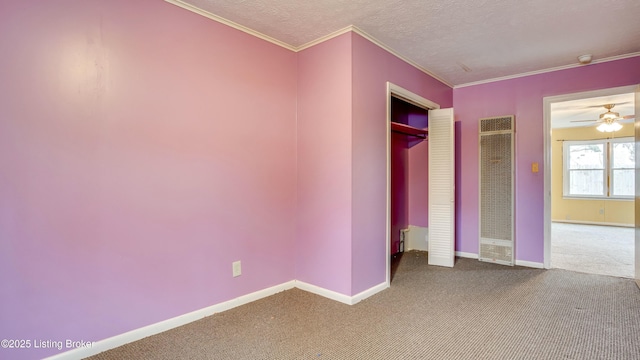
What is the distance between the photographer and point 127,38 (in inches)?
85.2

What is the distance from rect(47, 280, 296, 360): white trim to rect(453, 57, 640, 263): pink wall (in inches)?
121

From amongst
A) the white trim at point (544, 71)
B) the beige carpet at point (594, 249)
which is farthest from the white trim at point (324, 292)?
the white trim at point (544, 71)

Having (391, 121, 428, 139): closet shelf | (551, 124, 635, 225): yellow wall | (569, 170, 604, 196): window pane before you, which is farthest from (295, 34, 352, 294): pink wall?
(569, 170, 604, 196): window pane

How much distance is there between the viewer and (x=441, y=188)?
4020mm

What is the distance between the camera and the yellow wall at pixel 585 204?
723 cm

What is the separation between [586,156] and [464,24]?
23.9 ft

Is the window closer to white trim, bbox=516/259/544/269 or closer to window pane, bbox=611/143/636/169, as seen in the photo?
window pane, bbox=611/143/636/169

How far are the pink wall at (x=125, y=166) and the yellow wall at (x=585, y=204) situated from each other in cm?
826

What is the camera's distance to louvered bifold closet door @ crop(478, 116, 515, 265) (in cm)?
415

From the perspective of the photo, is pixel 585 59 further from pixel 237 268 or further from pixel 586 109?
pixel 237 268

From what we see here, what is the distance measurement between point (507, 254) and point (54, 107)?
4792 mm

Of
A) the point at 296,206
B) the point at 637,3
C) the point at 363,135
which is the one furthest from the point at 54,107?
the point at 637,3

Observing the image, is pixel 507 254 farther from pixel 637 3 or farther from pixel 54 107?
pixel 54 107

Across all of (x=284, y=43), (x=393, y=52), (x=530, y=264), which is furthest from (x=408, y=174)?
(x=284, y=43)
